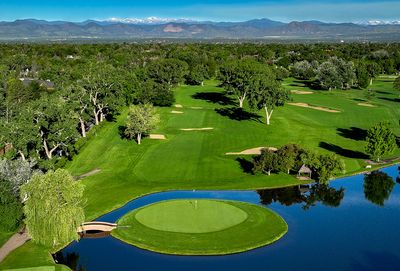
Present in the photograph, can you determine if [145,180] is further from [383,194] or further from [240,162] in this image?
[383,194]

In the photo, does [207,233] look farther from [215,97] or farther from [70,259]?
[215,97]

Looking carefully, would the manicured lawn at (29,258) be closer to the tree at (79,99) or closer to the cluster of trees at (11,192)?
the cluster of trees at (11,192)

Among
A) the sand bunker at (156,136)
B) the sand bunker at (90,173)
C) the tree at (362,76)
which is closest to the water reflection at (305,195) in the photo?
the sand bunker at (90,173)

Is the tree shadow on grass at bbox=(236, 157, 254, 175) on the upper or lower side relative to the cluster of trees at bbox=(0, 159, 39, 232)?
lower

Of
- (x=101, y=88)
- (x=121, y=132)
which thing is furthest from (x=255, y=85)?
(x=101, y=88)

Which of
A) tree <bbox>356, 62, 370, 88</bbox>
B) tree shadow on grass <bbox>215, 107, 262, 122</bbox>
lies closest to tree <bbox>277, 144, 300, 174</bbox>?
tree shadow on grass <bbox>215, 107, 262, 122</bbox>

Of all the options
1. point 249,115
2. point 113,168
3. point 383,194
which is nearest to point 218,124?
point 249,115

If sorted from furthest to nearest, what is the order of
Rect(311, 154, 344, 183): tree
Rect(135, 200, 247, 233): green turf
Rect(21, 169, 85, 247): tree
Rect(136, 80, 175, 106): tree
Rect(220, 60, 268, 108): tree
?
Rect(136, 80, 175, 106): tree → Rect(220, 60, 268, 108): tree → Rect(311, 154, 344, 183): tree → Rect(135, 200, 247, 233): green turf → Rect(21, 169, 85, 247): tree

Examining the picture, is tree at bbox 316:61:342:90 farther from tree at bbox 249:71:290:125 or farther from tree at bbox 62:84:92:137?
tree at bbox 62:84:92:137
